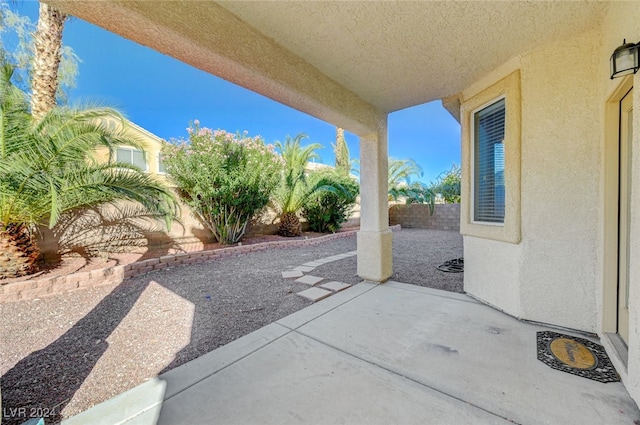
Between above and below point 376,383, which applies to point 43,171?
above

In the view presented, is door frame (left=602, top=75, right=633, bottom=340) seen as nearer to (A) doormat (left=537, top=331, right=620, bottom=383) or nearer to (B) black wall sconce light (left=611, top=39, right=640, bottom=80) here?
(A) doormat (left=537, top=331, right=620, bottom=383)

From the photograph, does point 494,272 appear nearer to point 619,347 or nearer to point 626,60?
point 619,347

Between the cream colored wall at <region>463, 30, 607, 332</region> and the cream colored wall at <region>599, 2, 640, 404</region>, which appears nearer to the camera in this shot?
the cream colored wall at <region>599, 2, 640, 404</region>

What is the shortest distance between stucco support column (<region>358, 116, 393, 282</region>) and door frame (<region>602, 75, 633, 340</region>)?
9.53 feet

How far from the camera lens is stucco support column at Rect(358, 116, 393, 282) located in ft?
16.3

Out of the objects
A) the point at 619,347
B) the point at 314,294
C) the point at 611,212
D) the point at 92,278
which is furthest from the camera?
the point at 92,278

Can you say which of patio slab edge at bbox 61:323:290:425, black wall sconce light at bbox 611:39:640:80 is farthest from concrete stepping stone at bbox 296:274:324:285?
black wall sconce light at bbox 611:39:640:80

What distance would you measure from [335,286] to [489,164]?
3348mm

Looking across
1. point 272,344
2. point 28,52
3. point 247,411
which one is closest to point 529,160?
point 272,344

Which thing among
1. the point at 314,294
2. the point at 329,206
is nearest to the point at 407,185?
the point at 329,206

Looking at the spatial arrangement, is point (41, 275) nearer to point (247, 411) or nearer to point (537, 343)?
point (247, 411)

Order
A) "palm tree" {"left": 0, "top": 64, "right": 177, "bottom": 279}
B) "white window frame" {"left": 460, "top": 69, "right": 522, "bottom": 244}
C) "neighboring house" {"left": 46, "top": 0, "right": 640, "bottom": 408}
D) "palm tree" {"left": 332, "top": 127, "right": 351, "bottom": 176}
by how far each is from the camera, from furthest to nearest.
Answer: "palm tree" {"left": 332, "top": 127, "right": 351, "bottom": 176} → "palm tree" {"left": 0, "top": 64, "right": 177, "bottom": 279} → "white window frame" {"left": 460, "top": 69, "right": 522, "bottom": 244} → "neighboring house" {"left": 46, "top": 0, "right": 640, "bottom": 408}

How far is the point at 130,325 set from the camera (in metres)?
3.54

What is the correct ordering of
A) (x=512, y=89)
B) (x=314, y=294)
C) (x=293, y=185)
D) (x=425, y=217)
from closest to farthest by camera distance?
(x=512, y=89)
(x=314, y=294)
(x=293, y=185)
(x=425, y=217)
